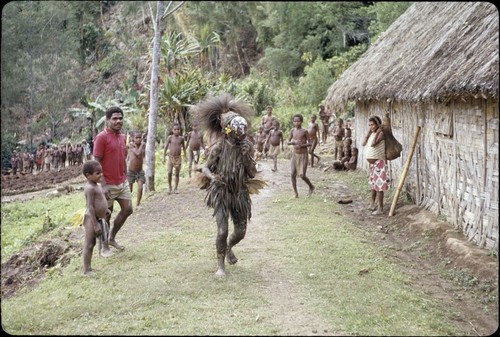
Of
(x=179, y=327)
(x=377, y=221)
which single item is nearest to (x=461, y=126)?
(x=377, y=221)

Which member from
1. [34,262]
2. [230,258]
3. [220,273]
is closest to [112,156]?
[230,258]

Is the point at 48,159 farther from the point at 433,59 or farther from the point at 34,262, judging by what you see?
the point at 433,59

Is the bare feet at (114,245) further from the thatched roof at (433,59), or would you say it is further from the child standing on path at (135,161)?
the thatched roof at (433,59)

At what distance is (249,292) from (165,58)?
17109mm

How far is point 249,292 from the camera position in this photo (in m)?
5.44

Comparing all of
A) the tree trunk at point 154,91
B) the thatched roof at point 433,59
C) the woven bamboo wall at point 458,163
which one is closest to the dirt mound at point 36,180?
the tree trunk at point 154,91

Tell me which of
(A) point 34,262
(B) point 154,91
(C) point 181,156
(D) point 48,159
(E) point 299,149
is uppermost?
(B) point 154,91

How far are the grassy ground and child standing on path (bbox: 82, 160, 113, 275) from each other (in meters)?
0.36

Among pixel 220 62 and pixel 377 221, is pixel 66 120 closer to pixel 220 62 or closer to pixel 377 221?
pixel 220 62

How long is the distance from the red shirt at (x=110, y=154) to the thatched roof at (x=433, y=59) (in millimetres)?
4723

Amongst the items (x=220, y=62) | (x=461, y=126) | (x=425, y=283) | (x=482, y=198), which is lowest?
(x=425, y=283)

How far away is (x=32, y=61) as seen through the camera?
33406mm

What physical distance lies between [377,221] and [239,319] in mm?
5641

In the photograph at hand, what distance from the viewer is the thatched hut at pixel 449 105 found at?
7031mm
